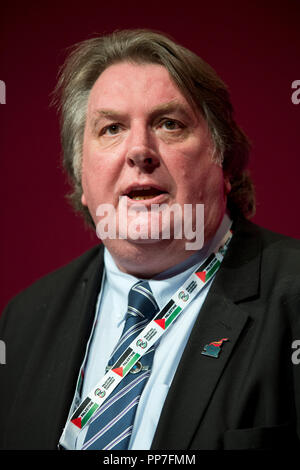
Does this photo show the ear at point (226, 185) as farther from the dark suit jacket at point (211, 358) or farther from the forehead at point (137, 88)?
the forehead at point (137, 88)

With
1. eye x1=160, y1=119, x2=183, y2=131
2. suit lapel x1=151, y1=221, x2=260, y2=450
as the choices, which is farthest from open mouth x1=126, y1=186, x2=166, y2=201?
suit lapel x1=151, y1=221, x2=260, y2=450

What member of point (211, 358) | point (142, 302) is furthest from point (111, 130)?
point (211, 358)

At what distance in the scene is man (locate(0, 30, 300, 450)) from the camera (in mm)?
1523

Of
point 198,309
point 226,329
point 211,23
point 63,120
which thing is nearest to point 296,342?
point 226,329

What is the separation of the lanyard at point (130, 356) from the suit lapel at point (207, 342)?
0.08m

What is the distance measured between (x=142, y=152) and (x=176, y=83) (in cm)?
30

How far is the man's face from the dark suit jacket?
→ 23 centimetres

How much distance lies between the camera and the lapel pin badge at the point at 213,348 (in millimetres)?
1576

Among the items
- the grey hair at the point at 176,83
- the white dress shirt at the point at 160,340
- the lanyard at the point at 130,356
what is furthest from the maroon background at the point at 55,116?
the lanyard at the point at 130,356

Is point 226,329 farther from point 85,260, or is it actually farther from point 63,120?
point 63,120

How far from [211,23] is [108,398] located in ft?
5.67

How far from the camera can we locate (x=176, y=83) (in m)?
1.79

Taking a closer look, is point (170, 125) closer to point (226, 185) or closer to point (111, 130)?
point (111, 130)

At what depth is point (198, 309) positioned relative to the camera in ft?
5.77
